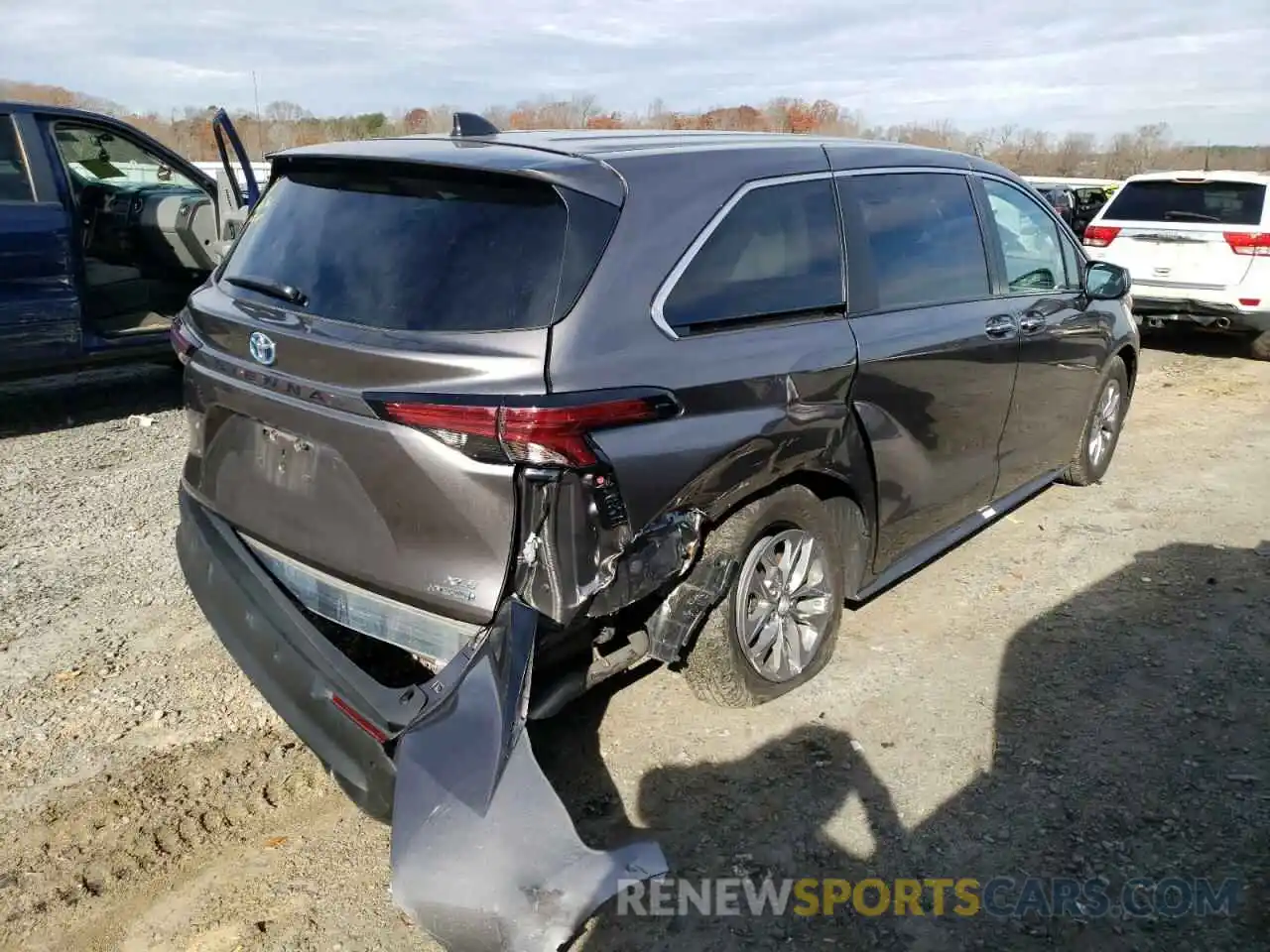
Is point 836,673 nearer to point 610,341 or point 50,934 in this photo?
point 610,341

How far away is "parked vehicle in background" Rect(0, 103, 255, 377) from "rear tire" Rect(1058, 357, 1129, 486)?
553 centimetres

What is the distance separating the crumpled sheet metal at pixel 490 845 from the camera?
83.4 inches

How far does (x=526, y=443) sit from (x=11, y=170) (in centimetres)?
535

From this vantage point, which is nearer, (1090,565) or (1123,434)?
(1090,565)

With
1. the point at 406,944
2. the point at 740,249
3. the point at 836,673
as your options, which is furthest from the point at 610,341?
the point at 836,673

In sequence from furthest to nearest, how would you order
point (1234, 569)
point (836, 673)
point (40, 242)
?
point (40, 242) → point (1234, 569) → point (836, 673)

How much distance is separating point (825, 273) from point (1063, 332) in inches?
79.8

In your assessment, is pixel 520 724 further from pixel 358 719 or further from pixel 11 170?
pixel 11 170

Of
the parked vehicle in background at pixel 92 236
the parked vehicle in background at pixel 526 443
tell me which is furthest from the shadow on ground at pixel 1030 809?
the parked vehicle in background at pixel 92 236

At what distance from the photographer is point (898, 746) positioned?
11.0ft

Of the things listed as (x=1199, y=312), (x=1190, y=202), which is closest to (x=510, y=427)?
(x=1199, y=312)

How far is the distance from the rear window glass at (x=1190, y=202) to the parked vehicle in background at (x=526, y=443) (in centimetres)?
761

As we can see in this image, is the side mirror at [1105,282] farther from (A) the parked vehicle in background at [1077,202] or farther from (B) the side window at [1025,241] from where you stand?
(A) the parked vehicle in background at [1077,202]

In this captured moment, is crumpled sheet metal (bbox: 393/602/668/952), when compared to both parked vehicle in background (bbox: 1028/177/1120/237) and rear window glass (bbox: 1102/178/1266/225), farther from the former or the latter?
parked vehicle in background (bbox: 1028/177/1120/237)
